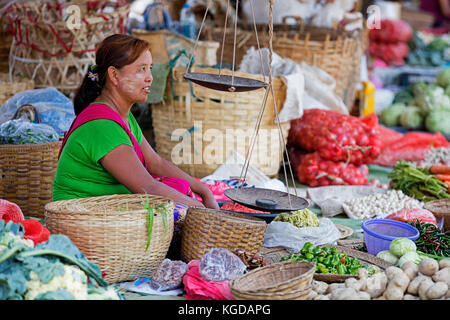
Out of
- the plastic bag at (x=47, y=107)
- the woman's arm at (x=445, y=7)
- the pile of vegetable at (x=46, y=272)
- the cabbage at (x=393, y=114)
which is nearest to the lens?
the pile of vegetable at (x=46, y=272)

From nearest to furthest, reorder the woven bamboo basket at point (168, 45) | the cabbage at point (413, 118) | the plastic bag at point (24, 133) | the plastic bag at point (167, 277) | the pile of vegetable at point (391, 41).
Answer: the plastic bag at point (167, 277) → the plastic bag at point (24, 133) → the woven bamboo basket at point (168, 45) → the cabbage at point (413, 118) → the pile of vegetable at point (391, 41)

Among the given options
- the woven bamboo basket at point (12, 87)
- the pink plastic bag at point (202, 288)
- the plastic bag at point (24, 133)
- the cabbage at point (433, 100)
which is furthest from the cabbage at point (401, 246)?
the cabbage at point (433, 100)

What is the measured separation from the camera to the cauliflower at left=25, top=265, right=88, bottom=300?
1.92m

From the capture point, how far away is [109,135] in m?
2.67

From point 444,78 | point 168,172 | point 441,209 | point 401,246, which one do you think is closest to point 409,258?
point 401,246

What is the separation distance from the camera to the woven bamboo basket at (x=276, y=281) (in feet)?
6.72

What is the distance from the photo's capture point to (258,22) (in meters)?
6.22

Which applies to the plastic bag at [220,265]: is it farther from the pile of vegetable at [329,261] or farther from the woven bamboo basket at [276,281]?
the pile of vegetable at [329,261]

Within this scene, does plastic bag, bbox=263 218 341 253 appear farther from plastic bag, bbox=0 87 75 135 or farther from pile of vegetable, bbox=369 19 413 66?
pile of vegetable, bbox=369 19 413 66

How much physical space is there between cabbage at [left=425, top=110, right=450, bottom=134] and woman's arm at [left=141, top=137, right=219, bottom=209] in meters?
4.65

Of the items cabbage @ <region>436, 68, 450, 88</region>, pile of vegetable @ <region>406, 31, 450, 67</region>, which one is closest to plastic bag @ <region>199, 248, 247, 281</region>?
cabbage @ <region>436, 68, 450, 88</region>

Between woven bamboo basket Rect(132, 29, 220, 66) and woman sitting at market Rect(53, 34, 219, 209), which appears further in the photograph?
woven bamboo basket Rect(132, 29, 220, 66)

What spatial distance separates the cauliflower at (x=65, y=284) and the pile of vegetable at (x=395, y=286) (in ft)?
3.12

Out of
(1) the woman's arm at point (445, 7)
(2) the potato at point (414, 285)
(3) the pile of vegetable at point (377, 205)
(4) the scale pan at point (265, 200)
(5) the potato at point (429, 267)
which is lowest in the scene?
(3) the pile of vegetable at point (377, 205)
